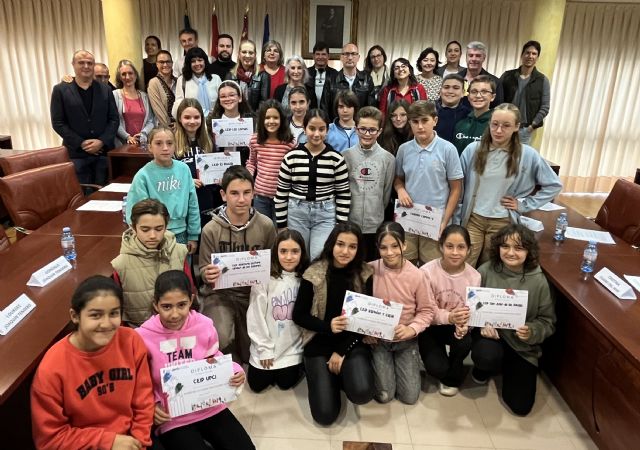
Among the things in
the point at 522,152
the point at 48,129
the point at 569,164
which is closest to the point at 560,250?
the point at 522,152

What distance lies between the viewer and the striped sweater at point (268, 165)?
3.55m

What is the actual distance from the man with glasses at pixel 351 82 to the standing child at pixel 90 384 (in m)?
3.38

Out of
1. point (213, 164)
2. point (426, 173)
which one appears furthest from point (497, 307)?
point (213, 164)

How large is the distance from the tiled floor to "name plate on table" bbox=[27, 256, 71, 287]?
1.23 m

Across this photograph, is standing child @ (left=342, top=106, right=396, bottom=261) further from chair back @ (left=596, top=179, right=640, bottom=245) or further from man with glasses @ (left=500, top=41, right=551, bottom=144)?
man with glasses @ (left=500, top=41, right=551, bottom=144)

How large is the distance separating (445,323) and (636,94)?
700cm

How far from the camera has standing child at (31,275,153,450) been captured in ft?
5.74

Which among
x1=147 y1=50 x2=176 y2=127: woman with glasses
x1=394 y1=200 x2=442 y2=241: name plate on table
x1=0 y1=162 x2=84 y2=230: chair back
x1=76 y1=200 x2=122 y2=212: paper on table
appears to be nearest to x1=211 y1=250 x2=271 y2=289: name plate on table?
x1=394 y1=200 x2=442 y2=241: name plate on table

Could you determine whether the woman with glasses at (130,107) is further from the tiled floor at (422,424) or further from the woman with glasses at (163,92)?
the tiled floor at (422,424)

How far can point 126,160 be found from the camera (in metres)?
4.71

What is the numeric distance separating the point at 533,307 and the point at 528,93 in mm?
3428

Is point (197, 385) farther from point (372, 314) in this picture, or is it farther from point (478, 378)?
point (478, 378)

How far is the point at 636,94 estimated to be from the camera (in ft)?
24.9

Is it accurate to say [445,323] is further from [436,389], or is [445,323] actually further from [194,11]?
[194,11]
